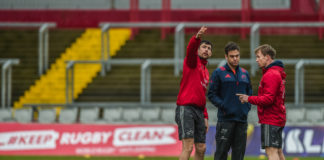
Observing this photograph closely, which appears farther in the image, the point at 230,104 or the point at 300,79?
the point at 300,79

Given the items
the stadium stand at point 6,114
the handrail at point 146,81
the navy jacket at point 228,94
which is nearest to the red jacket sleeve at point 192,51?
the navy jacket at point 228,94

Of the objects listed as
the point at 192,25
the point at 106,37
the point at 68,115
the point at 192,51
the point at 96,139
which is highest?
the point at 192,25

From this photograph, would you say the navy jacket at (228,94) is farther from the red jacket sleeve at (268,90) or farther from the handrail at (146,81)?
the handrail at (146,81)

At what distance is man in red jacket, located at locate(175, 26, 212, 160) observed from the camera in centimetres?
881

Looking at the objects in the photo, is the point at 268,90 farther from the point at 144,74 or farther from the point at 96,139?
the point at 144,74

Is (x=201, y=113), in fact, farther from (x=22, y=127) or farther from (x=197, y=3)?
(x=197, y=3)

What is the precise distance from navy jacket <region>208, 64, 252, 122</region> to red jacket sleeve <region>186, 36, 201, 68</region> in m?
0.38

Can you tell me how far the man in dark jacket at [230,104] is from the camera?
893 centimetres

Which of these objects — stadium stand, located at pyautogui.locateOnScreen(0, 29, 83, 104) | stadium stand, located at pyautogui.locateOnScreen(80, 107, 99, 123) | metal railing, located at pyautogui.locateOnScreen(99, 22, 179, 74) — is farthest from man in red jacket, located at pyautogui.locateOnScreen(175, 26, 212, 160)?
stadium stand, located at pyautogui.locateOnScreen(0, 29, 83, 104)

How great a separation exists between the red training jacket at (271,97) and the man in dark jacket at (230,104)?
299mm

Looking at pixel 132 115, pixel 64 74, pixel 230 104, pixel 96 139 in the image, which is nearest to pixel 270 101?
pixel 230 104

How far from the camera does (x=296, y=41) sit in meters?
21.4

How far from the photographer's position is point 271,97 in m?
8.56

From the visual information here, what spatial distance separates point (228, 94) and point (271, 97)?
23.7 inches
